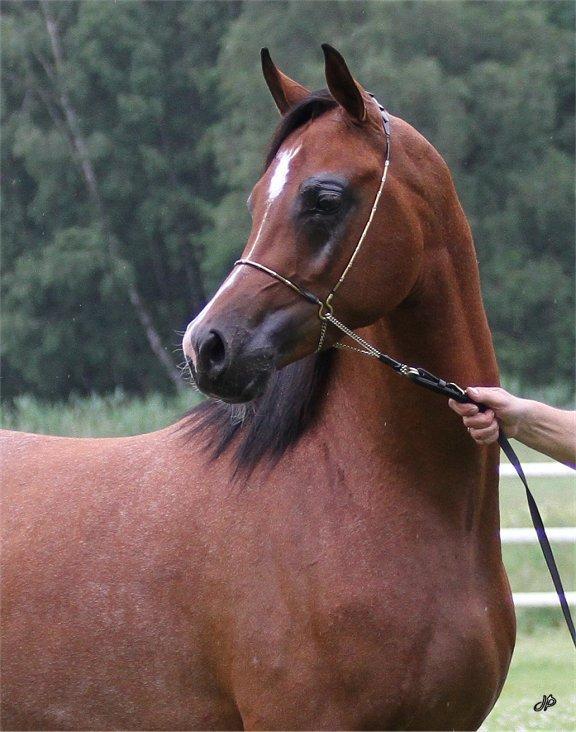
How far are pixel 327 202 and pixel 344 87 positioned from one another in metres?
0.35

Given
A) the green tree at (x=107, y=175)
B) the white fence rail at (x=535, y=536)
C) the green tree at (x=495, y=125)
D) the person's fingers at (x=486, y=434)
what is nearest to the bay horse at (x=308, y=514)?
the person's fingers at (x=486, y=434)

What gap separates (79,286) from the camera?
34062 millimetres

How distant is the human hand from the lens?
11.0 ft

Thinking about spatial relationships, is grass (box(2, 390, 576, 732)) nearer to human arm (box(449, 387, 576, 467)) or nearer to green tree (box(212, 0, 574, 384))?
human arm (box(449, 387, 576, 467))

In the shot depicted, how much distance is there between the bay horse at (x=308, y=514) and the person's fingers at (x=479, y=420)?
12cm

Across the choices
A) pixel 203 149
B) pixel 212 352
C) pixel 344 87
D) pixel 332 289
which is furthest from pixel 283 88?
pixel 203 149

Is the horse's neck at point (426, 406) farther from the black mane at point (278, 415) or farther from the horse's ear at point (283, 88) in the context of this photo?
the horse's ear at point (283, 88)

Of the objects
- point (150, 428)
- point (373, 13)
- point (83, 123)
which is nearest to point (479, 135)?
point (373, 13)

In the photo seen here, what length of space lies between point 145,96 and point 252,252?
33.8m

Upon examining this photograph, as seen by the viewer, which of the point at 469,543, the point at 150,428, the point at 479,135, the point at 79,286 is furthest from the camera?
the point at 79,286

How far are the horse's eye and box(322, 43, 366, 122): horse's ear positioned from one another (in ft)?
0.91

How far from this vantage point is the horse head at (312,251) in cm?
312

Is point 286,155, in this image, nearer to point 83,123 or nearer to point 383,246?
point 383,246

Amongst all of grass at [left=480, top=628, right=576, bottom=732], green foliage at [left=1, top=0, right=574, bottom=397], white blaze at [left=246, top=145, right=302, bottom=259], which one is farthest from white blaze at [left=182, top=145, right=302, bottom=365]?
green foliage at [left=1, top=0, right=574, bottom=397]
